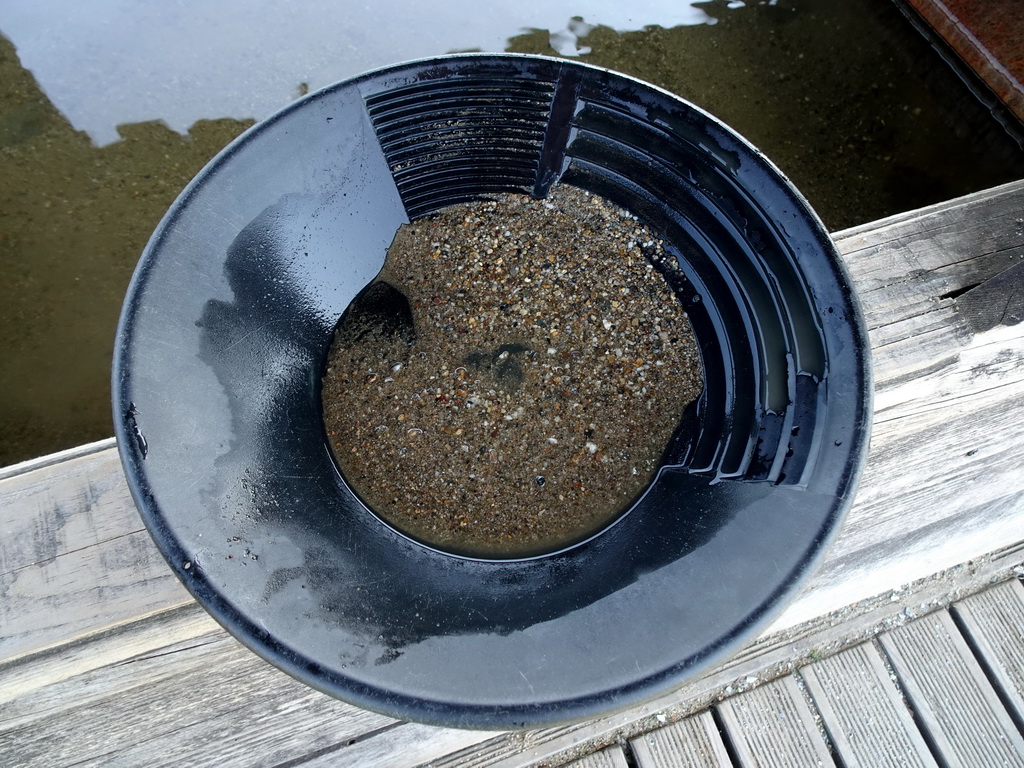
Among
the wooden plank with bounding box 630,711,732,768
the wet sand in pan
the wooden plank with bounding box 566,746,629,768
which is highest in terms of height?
→ the wet sand in pan

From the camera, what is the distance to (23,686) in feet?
3.05

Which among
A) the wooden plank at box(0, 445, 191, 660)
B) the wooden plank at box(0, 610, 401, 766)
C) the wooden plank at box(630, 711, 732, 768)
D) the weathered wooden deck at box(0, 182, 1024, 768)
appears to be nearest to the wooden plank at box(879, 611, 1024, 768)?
the weathered wooden deck at box(0, 182, 1024, 768)

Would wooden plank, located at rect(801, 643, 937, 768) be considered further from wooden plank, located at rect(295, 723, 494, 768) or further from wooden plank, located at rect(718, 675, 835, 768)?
wooden plank, located at rect(295, 723, 494, 768)

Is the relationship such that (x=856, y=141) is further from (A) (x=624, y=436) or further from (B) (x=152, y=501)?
(B) (x=152, y=501)

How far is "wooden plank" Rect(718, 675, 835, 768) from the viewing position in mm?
1118

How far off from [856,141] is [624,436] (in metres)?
1.09

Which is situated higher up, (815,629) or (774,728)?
(815,629)

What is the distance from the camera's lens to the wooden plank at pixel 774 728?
112cm

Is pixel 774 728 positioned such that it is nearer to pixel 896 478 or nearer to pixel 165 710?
pixel 896 478

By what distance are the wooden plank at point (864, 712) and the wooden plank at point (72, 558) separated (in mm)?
1075

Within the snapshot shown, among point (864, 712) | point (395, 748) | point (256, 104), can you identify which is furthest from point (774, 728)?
point (256, 104)

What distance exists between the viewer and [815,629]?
1177 mm

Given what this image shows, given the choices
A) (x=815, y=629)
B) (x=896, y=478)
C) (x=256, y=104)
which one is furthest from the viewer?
(x=256, y=104)

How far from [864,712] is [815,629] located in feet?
0.51
